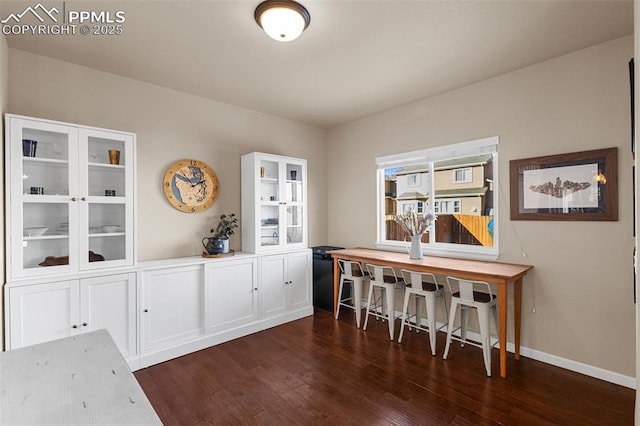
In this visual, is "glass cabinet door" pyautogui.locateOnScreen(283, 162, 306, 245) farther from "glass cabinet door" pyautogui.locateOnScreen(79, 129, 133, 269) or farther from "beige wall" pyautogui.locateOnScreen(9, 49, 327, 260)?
"glass cabinet door" pyautogui.locateOnScreen(79, 129, 133, 269)

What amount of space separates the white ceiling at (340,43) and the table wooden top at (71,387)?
7.04 feet

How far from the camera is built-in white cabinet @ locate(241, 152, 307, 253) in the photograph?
12.4ft

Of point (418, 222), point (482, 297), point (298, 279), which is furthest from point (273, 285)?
point (482, 297)

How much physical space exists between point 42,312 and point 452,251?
393cm

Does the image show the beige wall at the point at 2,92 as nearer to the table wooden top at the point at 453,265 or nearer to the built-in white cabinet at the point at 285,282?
the built-in white cabinet at the point at 285,282

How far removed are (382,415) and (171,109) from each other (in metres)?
3.60

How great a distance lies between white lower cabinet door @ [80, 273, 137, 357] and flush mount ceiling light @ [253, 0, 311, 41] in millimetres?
2413

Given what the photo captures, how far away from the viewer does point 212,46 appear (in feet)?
8.36

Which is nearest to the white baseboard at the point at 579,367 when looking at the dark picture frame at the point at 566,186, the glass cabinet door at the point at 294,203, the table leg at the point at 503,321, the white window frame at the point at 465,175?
the table leg at the point at 503,321

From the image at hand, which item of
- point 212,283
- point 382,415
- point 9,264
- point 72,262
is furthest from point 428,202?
point 9,264

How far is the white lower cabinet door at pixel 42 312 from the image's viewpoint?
2.25 metres

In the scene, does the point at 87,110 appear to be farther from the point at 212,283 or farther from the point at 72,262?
the point at 212,283

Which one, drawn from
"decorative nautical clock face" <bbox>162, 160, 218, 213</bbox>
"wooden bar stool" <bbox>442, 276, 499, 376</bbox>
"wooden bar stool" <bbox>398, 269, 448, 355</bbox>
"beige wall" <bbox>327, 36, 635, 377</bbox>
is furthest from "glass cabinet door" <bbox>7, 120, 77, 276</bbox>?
"beige wall" <bbox>327, 36, 635, 377</bbox>

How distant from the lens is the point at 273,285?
3.87 m
